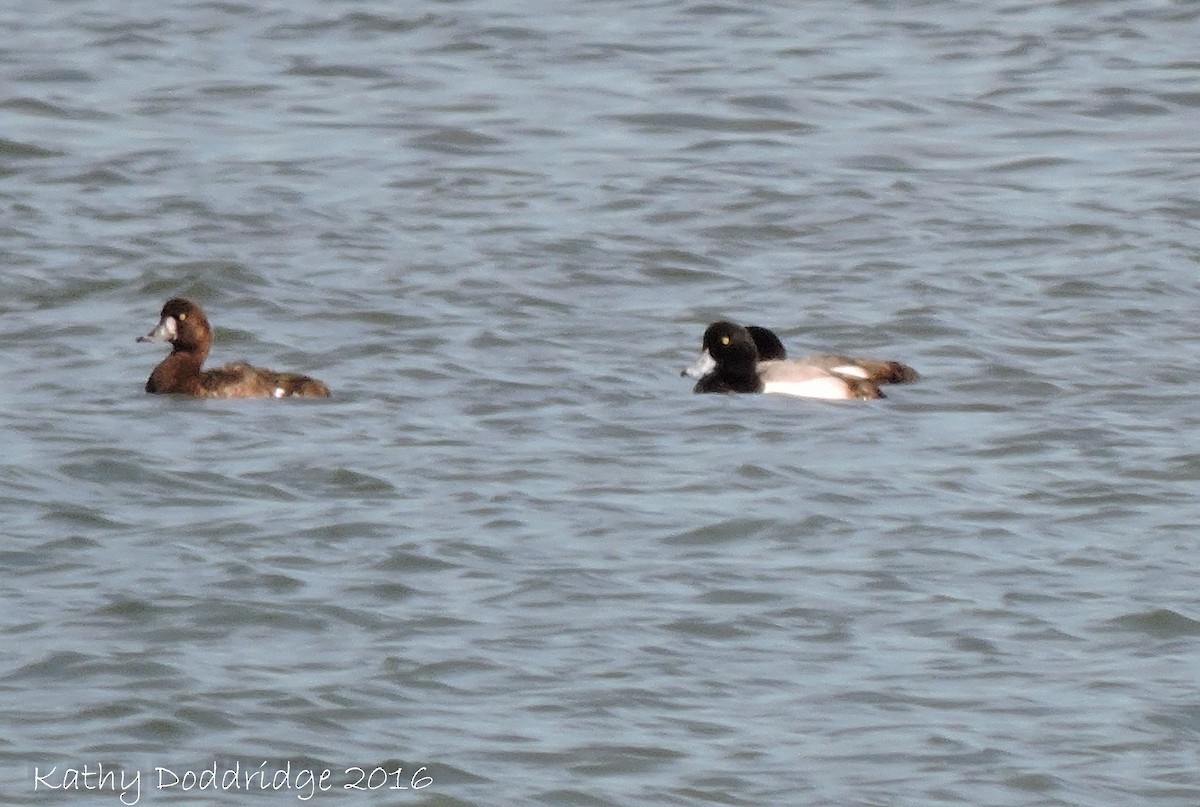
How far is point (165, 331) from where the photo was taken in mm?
12969

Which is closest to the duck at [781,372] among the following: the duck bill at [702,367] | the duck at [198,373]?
the duck bill at [702,367]

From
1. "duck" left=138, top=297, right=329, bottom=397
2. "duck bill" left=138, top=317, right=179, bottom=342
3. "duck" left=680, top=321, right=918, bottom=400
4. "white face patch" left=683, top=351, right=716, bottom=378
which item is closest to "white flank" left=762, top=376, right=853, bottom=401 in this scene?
"duck" left=680, top=321, right=918, bottom=400

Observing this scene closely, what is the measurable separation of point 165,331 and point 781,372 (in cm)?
282

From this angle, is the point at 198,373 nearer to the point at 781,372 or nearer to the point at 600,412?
the point at 600,412

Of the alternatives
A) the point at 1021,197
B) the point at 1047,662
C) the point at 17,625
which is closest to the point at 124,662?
the point at 17,625

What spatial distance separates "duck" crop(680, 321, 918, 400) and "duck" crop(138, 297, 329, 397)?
1716 mm

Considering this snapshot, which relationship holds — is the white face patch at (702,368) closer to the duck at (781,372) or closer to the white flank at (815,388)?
the duck at (781,372)

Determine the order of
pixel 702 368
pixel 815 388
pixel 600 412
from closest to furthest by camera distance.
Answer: pixel 600 412 < pixel 815 388 < pixel 702 368

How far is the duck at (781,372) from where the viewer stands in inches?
485

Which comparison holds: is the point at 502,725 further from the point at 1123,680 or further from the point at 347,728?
the point at 1123,680

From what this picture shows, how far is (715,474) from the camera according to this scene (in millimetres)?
10953

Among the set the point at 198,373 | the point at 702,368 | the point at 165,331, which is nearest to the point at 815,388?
the point at 702,368

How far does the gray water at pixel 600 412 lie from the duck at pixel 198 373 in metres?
0.14

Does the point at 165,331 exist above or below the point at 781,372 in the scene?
above
